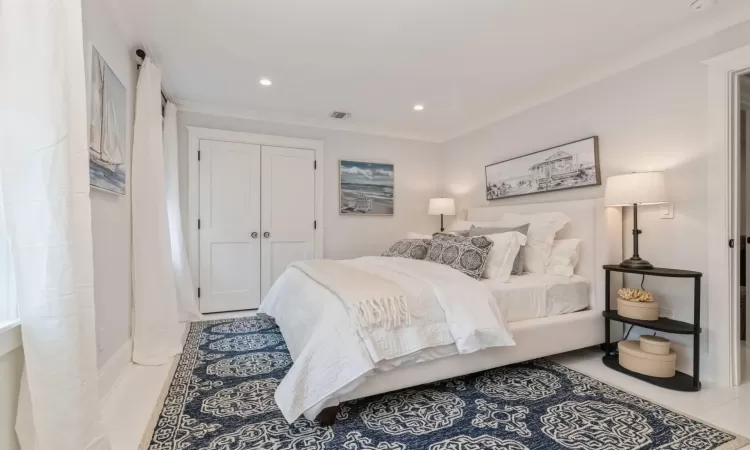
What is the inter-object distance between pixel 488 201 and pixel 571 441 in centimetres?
293

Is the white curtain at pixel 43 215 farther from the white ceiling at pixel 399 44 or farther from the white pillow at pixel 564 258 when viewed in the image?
the white pillow at pixel 564 258

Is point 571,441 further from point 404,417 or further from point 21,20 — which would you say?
→ point 21,20

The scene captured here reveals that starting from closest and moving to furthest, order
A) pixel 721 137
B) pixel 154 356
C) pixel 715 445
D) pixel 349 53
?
pixel 715 445
pixel 721 137
pixel 154 356
pixel 349 53

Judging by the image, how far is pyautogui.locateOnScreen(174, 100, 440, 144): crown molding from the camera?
12.5ft

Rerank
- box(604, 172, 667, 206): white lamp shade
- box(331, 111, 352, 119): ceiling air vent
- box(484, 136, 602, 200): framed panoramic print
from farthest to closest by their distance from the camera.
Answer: box(331, 111, 352, 119): ceiling air vent < box(484, 136, 602, 200): framed panoramic print < box(604, 172, 667, 206): white lamp shade

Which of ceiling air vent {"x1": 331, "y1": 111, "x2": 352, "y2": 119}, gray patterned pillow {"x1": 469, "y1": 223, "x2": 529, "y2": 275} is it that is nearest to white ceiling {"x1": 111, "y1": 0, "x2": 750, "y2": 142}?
ceiling air vent {"x1": 331, "y1": 111, "x2": 352, "y2": 119}

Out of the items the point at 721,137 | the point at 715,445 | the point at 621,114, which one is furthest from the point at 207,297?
the point at 721,137

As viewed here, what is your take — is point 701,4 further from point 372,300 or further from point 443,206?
point 443,206

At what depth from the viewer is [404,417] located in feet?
5.81

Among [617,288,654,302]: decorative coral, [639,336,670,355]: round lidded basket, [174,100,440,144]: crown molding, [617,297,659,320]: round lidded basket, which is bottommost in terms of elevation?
[639,336,670,355]: round lidded basket

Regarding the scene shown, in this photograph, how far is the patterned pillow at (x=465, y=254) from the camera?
2.55m

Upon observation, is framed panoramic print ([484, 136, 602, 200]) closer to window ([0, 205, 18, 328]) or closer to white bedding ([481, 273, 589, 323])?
white bedding ([481, 273, 589, 323])

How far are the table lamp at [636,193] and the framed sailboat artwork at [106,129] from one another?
334 cm

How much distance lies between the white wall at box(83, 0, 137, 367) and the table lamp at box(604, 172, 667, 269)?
11.1ft
